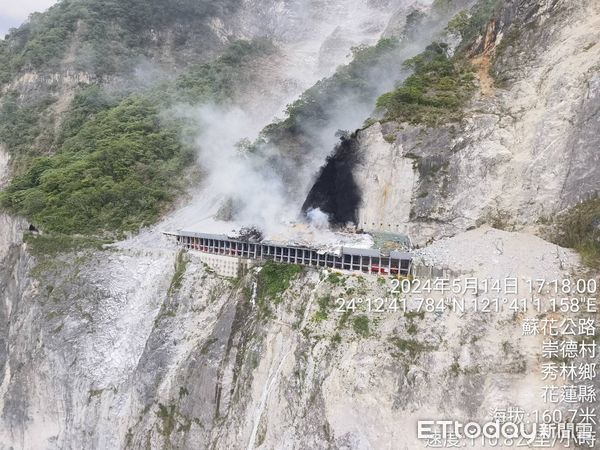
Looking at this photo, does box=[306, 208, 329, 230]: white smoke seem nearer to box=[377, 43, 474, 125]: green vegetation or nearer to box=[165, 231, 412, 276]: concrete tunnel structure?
box=[165, 231, 412, 276]: concrete tunnel structure

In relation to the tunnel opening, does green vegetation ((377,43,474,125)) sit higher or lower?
higher

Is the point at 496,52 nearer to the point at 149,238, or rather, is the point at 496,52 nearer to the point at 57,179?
the point at 149,238

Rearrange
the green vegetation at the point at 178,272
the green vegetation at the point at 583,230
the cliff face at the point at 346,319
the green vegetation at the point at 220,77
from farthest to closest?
1. the green vegetation at the point at 220,77
2. the green vegetation at the point at 178,272
3. the green vegetation at the point at 583,230
4. the cliff face at the point at 346,319

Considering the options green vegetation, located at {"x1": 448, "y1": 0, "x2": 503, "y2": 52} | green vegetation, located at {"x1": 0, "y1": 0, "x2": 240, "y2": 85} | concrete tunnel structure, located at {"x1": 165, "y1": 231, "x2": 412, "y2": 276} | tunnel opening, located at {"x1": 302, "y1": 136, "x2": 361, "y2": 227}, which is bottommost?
concrete tunnel structure, located at {"x1": 165, "y1": 231, "x2": 412, "y2": 276}

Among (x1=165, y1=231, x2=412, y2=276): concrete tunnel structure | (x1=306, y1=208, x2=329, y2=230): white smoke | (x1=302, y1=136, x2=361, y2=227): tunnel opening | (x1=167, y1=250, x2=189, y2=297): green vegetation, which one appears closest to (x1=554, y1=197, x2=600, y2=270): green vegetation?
Result: (x1=165, y1=231, x2=412, y2=276): concrete tunnel structure

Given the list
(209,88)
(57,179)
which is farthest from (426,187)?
(209,88)

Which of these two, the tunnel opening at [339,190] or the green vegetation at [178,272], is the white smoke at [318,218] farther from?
the green vegetation at [178,272]

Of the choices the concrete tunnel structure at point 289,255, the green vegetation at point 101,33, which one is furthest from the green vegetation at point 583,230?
the green vegetation at point 101,33
